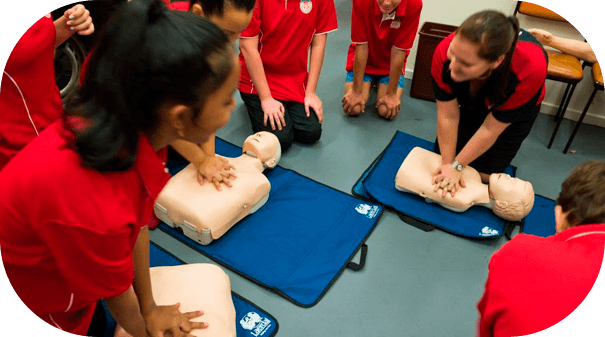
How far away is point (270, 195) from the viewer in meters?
2.06

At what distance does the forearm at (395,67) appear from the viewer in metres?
2.56

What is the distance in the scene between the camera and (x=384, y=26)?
2523 mm

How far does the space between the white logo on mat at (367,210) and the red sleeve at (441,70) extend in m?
0.61

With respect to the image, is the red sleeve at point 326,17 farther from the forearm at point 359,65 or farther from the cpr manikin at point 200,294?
the cpr manikin at point 200,294

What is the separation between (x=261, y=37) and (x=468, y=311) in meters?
1.71

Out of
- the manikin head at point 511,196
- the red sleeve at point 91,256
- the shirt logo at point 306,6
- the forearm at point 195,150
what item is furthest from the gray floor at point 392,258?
the red sleeve at point 91,256

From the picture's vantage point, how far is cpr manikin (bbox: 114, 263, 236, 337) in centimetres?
135

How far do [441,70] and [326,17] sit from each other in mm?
792

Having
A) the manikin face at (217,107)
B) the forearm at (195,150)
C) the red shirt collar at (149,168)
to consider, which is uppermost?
the manikin face at (217,107)

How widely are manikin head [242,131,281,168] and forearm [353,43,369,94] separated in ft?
2.71

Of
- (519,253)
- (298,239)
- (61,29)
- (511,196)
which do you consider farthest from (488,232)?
(61,29)

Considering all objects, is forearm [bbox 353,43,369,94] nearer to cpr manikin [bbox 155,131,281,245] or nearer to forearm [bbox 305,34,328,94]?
forearm [bbox 305,34,328,94]

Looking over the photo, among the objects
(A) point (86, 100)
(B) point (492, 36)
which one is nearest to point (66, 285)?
(A) point (86, 100)

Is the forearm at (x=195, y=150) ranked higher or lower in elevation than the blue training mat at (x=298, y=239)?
higher
